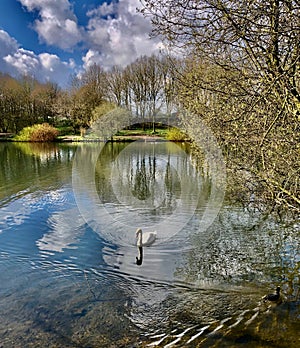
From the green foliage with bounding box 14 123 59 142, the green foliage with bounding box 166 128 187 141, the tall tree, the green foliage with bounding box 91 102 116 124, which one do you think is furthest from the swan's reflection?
the green foliage with bounding box 14 123 59 142

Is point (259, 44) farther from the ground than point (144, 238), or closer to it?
farther from the ground

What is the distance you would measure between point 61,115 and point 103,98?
339 inches

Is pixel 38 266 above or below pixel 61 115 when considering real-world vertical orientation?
below

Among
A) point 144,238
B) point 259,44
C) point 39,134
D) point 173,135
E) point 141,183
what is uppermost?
point 259,44

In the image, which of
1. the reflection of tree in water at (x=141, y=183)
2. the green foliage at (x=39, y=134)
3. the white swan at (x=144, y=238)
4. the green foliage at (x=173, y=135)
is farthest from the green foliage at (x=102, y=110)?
the white swan at (x=144, y=238)

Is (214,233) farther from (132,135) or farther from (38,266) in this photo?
(132,135)

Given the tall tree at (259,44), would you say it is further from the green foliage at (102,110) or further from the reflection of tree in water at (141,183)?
the green foliage at (102,110)

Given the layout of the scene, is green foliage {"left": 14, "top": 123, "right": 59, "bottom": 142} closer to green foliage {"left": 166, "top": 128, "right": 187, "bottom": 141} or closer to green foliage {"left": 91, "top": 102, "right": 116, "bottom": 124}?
green foliage {"left": 91, "top": 102, "right": 116, "bottom": 124}

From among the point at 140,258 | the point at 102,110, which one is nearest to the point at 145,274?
the point at 140,258

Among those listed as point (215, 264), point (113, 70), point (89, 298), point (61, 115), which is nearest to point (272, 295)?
point (215, 264)

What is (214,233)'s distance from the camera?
6.72m

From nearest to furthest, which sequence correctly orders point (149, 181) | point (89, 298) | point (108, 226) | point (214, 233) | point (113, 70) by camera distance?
point (89, 298) → point (214, 233) → point (108, 226) → point (149, 181) → point (113, 70)

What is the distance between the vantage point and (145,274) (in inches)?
197

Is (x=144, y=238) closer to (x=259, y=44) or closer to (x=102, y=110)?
(x=259, y=44)
